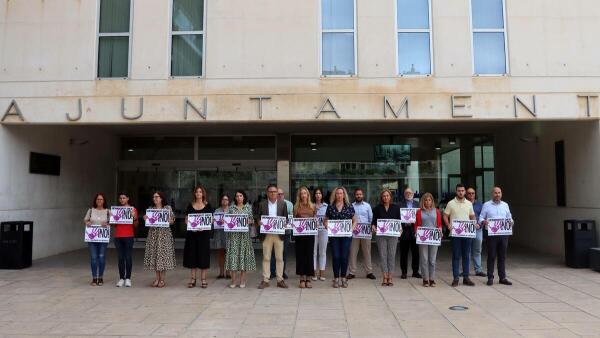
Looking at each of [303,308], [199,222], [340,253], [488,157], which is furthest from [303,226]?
[488,157]

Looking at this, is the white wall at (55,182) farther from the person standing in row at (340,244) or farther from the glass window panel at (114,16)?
the person standing in row at (340,244)

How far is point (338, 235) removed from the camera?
28.9ft

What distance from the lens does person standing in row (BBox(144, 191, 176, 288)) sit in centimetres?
895

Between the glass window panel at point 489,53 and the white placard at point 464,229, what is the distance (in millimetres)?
4129

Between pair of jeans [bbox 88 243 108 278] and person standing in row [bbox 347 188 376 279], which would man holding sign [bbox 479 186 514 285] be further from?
pair of jeans [bbox 88 243 108 278]

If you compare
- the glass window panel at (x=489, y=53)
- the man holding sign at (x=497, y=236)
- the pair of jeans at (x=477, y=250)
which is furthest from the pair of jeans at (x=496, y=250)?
the glass window panel at (x=489, y=53)

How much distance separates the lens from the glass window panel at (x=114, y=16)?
38.7 ft

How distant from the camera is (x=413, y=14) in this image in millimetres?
11539

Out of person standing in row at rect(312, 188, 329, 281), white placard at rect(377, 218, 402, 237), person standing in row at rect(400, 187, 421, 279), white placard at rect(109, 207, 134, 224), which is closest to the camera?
white placard at rect(377, 218, 402, 237)

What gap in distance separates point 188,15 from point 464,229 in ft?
26.4

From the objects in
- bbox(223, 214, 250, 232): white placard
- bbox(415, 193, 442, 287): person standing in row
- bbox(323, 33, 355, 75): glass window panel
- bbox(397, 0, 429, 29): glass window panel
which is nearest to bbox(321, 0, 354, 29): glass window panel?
bbox(323, 33, 355, 75): glass window panel

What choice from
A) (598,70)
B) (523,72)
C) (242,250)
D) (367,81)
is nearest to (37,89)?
(242,250)

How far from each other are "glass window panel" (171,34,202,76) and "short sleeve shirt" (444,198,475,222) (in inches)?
256

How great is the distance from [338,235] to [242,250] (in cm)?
180
